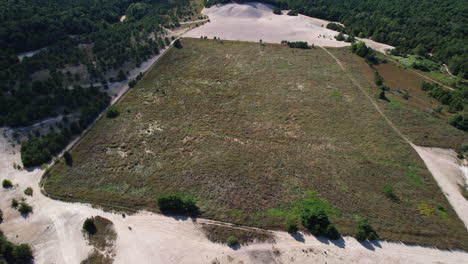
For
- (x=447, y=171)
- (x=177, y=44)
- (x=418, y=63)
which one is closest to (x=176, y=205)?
(x=447, y=171)

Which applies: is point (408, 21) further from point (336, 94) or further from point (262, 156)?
point (262, 156)

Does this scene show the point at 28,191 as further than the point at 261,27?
No

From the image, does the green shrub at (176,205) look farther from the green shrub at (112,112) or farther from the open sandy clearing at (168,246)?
the green shrub at (112,112)

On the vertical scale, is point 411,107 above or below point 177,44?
below

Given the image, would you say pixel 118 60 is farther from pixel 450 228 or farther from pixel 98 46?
pixel 450 228

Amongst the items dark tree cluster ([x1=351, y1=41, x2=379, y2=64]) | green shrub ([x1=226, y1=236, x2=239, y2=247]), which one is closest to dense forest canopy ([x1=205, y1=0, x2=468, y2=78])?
dark tree cluster ([x1=351, y1=41, x2=379, y2=64])

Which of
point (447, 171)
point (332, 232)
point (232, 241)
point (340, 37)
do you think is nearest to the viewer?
point (232, 241)

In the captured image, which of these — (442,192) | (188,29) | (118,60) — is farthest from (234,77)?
(442,192)

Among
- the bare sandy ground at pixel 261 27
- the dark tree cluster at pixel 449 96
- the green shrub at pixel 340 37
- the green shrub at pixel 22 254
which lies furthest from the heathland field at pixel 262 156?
the green shrub at pixel 340 37
